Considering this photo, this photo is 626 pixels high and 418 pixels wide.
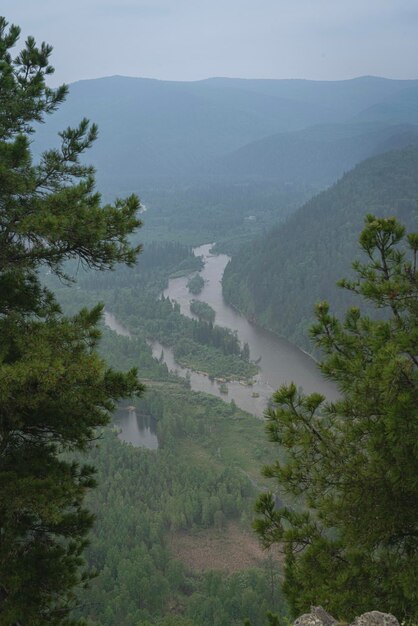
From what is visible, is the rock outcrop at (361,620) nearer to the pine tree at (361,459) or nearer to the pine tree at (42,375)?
the pine tree at (361,459)

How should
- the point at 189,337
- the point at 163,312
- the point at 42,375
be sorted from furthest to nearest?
the point at 163,312 < the point at 189,337 < the point at 42,375

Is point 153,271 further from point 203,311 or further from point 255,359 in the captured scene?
point 255,359

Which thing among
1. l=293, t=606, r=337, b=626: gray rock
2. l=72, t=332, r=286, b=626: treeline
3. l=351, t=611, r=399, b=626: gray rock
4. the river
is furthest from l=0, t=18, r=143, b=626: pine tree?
the river

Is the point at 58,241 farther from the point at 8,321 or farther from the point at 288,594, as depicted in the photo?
the point at 288,594

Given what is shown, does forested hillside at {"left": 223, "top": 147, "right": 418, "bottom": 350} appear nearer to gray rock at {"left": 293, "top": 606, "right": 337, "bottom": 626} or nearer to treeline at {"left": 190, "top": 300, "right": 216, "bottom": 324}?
treeline at {"left": 190, "top": 300, "right": 216, "bottom": 324}

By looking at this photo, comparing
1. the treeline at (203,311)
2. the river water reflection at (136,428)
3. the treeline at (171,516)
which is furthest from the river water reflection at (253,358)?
the treeline at (171,516)

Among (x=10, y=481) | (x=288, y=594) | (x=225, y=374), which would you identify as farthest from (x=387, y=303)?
(x=225, y=374)

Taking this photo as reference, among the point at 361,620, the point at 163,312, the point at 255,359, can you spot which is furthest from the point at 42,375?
the point at 163,312
